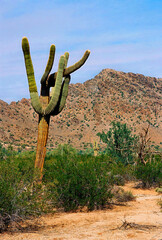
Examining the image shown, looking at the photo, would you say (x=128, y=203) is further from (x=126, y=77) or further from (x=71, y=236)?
(x=126, y=77)

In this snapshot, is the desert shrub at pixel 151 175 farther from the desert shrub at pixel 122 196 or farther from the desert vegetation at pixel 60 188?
the desert shrub at pixel 122 196

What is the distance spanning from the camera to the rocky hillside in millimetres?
67500

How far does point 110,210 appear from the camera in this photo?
33.4ft

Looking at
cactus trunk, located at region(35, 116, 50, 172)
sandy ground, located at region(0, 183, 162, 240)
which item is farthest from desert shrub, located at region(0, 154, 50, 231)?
cactus trunk, located at region(35, 116, 50, 172)

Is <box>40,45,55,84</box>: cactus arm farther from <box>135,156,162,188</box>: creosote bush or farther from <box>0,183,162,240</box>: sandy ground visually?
<box>135,156,162,188</box>: creosote bush

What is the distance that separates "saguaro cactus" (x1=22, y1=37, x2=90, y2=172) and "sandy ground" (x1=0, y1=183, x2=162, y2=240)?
10.7 feet

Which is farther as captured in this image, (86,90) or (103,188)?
(86,90)

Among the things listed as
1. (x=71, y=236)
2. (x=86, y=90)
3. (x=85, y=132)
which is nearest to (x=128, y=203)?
(x=71, y=236)

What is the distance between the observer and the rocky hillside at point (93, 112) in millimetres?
67500

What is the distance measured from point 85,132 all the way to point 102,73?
94.4 feet

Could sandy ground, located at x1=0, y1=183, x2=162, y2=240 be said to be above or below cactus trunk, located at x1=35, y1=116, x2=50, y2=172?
below

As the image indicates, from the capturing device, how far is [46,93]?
12.3 m

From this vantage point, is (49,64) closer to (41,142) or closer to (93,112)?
(41,142)

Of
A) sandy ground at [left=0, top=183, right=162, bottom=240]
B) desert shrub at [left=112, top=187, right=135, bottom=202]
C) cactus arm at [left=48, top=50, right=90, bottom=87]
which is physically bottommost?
sandy ground at [left=0, top=183, right=162, bottom=240]
